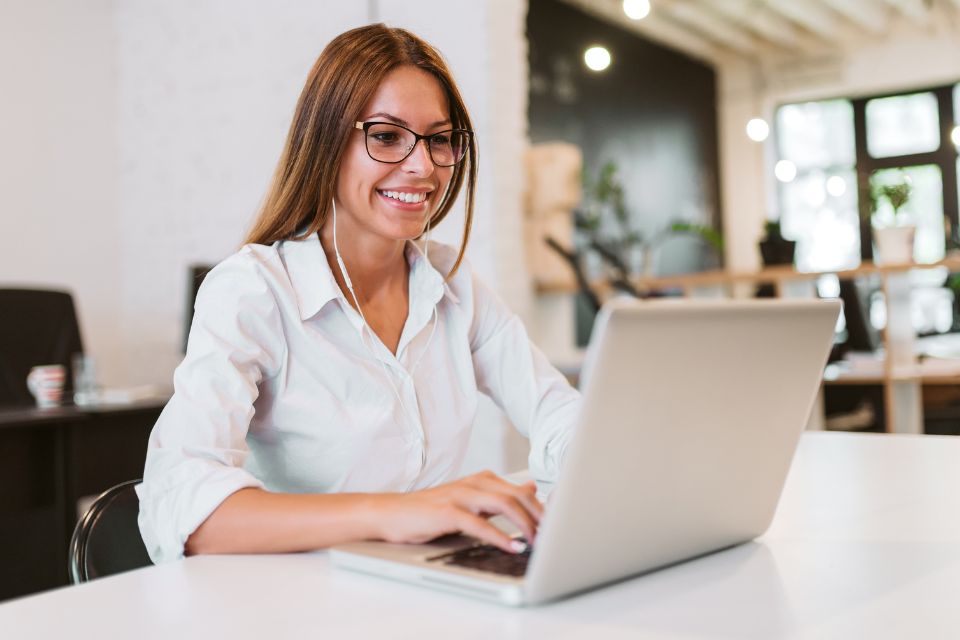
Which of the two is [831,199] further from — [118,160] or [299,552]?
[299,552]

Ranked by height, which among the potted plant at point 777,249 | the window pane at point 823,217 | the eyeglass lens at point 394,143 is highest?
the window pane at point 823,217

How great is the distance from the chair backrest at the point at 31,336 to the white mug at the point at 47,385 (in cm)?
23

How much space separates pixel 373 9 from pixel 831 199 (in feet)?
25.5

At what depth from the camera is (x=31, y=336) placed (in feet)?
11.1

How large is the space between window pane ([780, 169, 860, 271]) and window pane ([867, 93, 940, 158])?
16.7 inches

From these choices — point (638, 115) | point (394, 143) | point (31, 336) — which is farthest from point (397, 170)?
point (638, 115)

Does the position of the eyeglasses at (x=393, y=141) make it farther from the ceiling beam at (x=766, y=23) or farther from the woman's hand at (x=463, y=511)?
the ceiling beam at (x=766, y=23)

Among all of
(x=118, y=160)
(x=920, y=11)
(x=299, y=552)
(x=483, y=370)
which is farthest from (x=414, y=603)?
(x=920, y=11)

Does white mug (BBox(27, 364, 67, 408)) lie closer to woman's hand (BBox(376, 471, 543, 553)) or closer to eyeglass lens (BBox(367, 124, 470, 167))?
eyeglass lens (BBox(367, 124, 470, 167))

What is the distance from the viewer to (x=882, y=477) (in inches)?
47.8

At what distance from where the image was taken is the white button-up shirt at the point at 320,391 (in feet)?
3.48

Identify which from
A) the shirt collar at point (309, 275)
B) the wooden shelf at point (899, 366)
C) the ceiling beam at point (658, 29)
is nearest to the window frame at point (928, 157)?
the ceiling beam at point (658, 29)

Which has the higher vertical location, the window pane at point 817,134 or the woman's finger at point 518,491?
the window pane at point 817,134

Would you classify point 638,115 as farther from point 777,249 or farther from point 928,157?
point 777,249
